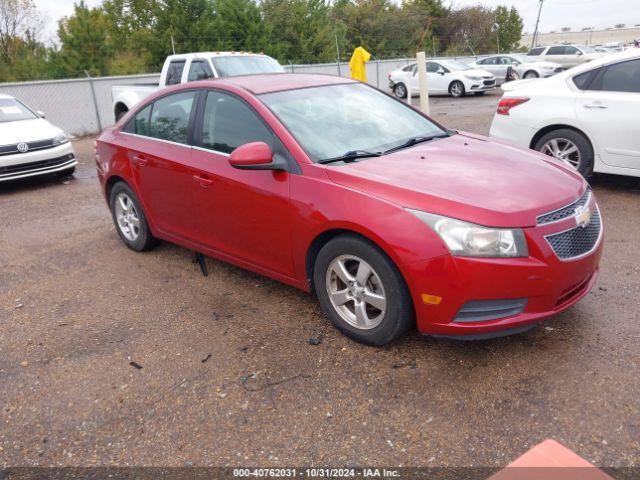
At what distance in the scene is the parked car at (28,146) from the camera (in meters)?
8.60

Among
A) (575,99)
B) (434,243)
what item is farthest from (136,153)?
(575,99)

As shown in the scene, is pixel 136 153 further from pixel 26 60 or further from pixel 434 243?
pixel 26 60

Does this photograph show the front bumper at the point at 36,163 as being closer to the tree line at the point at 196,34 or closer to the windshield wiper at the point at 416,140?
the windshield wiper at the point at 416,140

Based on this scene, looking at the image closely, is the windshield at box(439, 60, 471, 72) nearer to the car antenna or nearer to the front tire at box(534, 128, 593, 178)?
the front tire at box(534, 128, 593, 178)

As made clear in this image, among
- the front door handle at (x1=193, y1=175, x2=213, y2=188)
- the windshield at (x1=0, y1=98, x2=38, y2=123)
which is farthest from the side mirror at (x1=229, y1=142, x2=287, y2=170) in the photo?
the windshield at (x1=0, y1=98, x2=38, y2=123)

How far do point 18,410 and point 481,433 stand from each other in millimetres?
2522

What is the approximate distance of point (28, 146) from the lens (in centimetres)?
876

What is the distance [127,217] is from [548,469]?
4530 mm

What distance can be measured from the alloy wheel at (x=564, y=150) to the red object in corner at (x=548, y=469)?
516cm

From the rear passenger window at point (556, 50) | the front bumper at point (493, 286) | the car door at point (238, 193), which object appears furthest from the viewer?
the rear passenger window at point (556, 50)

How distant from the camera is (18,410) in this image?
3.15 m

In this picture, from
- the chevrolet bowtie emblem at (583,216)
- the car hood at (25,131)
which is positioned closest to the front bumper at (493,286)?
the chevrolet bowtie emblem at (583,216)

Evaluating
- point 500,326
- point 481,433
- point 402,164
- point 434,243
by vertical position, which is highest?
point 402,164

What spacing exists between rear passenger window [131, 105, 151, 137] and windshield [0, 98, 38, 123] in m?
5.46
